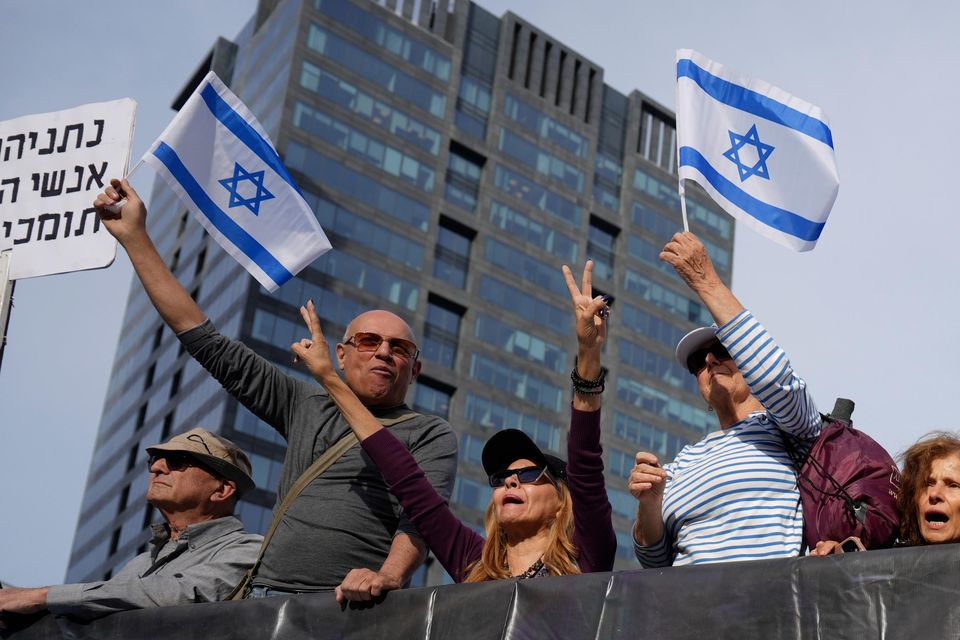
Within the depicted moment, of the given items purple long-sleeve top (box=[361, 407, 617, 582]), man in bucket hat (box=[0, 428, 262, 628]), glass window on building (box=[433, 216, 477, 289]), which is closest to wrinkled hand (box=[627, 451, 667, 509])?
purple long-sleeve top (box=[361, 407, 617, 582])

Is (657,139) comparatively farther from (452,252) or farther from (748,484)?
(748,484)

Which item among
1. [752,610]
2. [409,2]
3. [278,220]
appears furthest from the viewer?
[409,2]

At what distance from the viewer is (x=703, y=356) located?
220 inches

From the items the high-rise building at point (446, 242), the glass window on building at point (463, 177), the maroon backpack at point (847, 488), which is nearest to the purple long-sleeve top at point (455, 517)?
the maroon backpack at point (847, 488)

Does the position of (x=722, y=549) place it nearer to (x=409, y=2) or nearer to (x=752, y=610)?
(x=752, y=610)

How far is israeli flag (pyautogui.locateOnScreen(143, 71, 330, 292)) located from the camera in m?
7.29

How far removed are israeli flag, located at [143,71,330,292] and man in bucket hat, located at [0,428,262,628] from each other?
1.17 meters

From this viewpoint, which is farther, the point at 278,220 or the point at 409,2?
the point at 409,2

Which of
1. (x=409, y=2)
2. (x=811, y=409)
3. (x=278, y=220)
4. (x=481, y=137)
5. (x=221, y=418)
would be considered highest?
(x=409, y=2)

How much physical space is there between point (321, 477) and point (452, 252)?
64.5 m

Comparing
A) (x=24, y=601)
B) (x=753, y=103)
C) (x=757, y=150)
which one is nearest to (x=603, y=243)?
(x=753, y=103)

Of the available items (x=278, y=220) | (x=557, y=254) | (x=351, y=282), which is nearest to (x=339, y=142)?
(x=351, y=282)

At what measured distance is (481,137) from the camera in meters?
73.5

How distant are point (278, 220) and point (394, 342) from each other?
1.58 metres
